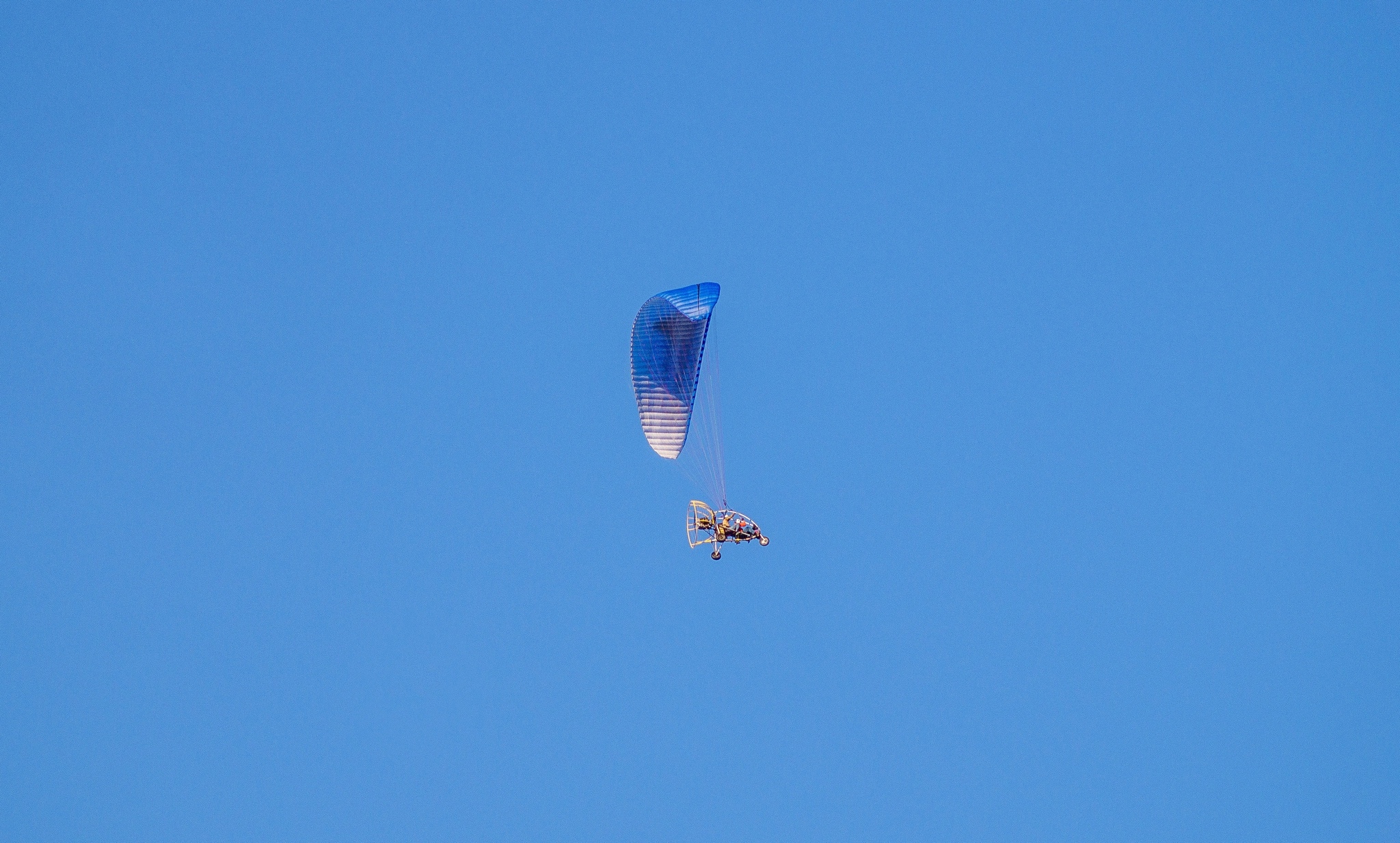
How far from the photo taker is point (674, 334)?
5306 centimetres

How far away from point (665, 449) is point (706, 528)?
73.3 inches

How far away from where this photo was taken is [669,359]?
53.5 m

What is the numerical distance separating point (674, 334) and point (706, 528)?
3.97m

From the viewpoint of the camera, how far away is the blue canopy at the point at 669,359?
52.5m

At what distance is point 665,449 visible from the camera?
54.0 metres

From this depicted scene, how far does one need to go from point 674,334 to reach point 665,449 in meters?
2.49

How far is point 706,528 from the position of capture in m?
53.5

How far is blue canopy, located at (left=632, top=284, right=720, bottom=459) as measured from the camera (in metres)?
52.5
